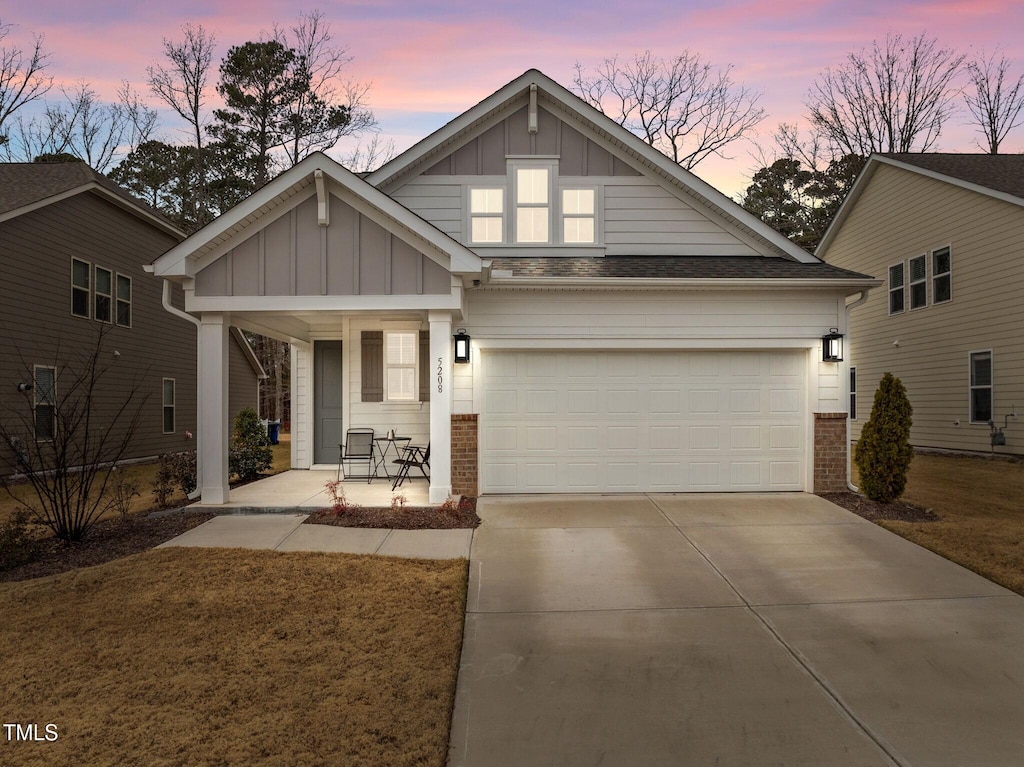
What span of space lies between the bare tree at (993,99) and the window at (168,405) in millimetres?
27176

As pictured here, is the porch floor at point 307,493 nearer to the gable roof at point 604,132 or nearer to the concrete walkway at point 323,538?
the concrete walkway at point 323,538

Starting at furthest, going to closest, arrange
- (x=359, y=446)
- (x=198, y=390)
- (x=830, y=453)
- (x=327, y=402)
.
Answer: (x=327, y=402)
(x=359, y=446)
(x=830, y=453)
(x=198, y=390)

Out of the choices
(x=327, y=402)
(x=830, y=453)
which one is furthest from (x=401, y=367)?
(x=830, y=453)

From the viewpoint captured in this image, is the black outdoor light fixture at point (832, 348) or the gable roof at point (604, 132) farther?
the gable roof at point (604, 132)

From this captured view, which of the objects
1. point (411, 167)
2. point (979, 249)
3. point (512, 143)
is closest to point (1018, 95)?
point (979, 249)

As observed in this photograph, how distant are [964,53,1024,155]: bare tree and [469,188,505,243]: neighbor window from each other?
20.7m

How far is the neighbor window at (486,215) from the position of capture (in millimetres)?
10156

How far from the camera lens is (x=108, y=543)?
660 centimetres

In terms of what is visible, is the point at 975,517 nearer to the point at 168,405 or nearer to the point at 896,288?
the point at 896,288

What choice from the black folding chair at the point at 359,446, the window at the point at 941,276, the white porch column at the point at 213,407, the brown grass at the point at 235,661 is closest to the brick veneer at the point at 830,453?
the brown grass at the point at 235,661

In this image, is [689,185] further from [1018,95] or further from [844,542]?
[1018,95]

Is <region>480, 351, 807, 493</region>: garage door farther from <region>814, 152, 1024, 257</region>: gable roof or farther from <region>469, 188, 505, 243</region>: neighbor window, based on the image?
<region>814, 152, 1024, 257</region>: gable roof

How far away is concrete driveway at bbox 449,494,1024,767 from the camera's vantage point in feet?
10.4

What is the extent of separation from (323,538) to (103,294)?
10.7m
